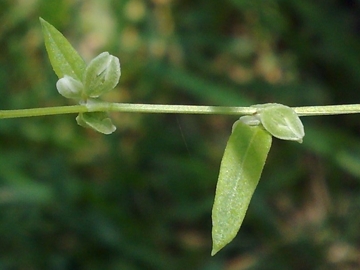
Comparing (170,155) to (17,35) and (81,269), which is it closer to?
(81,269)

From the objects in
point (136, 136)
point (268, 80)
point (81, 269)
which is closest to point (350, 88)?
point (268, 80)

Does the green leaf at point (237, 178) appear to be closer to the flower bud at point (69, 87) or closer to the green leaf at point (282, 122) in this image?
the green leaf at point (282, 122)

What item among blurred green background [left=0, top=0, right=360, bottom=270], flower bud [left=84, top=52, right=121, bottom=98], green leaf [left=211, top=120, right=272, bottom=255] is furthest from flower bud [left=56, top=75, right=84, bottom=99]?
blurred green background [left=0, top=0, right=360, bottom=270]

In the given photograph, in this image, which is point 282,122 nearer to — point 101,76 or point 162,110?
point 162,110

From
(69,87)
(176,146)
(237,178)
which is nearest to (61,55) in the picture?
(69,87)

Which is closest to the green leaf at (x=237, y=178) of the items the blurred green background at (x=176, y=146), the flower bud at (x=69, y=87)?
the flower bud at (x=69, y=87)
